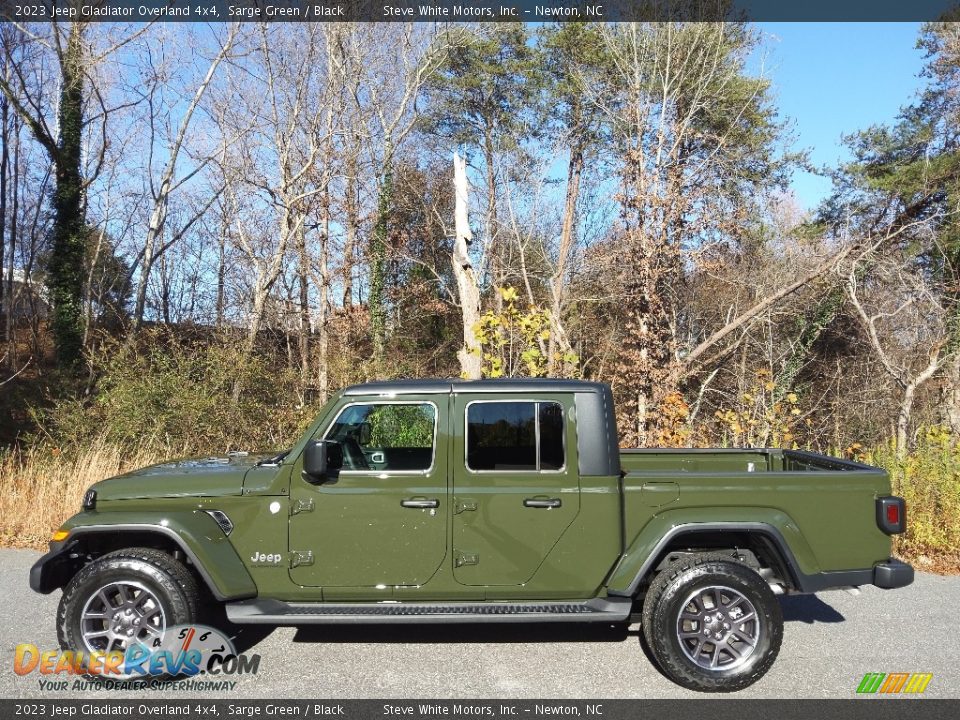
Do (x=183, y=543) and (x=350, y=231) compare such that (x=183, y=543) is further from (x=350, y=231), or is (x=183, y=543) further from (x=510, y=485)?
(x=350, y=231)

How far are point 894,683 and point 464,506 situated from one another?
276 centimetres

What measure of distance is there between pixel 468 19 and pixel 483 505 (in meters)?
23.9

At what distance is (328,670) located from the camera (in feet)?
14.1

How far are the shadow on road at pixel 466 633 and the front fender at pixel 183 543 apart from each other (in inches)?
35.7

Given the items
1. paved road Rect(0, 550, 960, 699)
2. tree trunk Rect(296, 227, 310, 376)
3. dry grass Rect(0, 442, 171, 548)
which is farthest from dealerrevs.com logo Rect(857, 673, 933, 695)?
tree trunk Rect(296, 227, 310, 376)

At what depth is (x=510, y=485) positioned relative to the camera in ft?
14.3

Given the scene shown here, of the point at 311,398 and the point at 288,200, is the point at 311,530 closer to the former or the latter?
the point at 311,398

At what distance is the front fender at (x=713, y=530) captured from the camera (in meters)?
4.19

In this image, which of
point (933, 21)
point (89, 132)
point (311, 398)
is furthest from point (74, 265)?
point (933, 21)

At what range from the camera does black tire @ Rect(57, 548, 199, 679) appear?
4.14 m

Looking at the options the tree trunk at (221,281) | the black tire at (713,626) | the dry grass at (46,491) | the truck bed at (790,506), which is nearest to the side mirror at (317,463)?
the truck bed at (790,506)

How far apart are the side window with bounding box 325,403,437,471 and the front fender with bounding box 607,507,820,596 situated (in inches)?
53.4

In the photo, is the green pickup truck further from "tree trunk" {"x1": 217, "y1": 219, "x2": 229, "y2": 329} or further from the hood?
"tree trunk" {"x1": 217, "y1": 219, "x2": 229, "y2": 329}

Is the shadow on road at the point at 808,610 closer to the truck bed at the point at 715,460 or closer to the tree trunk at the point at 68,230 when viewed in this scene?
the truck bed at the point at 715,460
